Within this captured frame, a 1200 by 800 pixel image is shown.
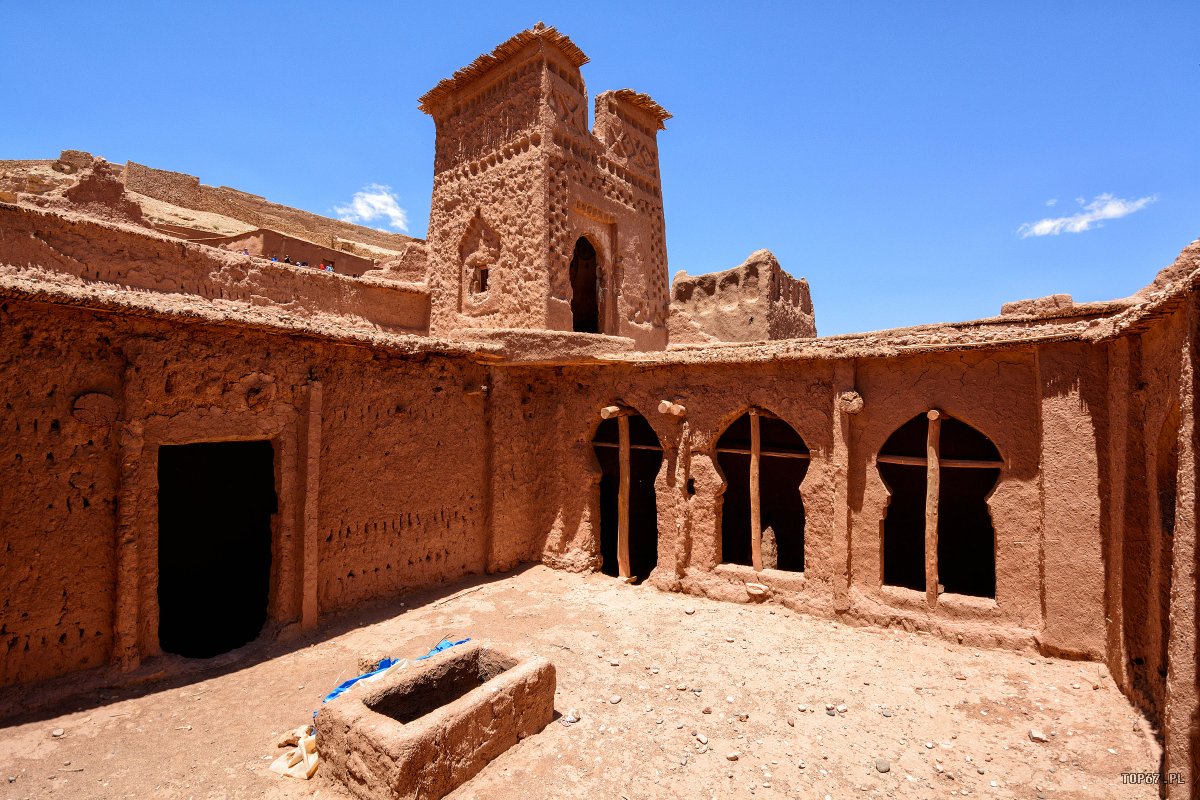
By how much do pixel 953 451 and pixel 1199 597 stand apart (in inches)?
247

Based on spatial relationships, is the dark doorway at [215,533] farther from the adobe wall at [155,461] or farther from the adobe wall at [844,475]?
the adobe wall at [844,475]

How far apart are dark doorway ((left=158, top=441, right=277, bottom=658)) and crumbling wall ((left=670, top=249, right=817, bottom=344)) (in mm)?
9568

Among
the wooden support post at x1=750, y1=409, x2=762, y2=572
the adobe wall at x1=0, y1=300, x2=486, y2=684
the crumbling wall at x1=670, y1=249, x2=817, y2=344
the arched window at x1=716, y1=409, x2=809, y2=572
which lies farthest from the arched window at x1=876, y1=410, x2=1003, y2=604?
the adobe wall at x1=0, y1=300, x2=486, y2=684

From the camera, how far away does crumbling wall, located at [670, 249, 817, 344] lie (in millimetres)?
15344

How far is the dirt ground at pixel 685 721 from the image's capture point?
14.8ft

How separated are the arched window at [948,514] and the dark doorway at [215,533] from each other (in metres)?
10.1

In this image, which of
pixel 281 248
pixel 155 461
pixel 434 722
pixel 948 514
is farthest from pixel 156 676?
pixel 281 248

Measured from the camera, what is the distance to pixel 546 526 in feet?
34.0

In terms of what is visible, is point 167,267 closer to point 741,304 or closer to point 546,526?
point 546,526

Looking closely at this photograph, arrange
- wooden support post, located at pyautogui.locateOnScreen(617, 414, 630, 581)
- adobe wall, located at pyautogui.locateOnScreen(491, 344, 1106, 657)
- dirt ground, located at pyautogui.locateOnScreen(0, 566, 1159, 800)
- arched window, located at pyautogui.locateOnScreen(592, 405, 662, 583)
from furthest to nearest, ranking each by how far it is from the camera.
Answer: arched window, located at pyautogui.locateOnScreen(592, 405, 662, 583) < wooden support post, located at pyautogui.locateOnScreen(617, 414, 630, 581) < adobe wall, located at pyautogui.locateOnScreen(491, 344, 1106, 657) < dirt ground, located at pyautogui.locateOnScreen(0, 566, 1159, 800)

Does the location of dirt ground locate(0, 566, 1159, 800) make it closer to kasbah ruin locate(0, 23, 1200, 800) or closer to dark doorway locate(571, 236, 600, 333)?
kasbah ruin locate(0, 23, 1200, 800)

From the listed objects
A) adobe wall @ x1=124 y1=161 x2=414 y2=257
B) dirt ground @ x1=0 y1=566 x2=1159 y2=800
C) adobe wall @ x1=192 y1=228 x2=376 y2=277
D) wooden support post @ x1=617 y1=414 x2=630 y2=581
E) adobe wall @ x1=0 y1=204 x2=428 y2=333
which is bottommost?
dirt ground @ x1=0 y1=566 x2=1159 y2=800

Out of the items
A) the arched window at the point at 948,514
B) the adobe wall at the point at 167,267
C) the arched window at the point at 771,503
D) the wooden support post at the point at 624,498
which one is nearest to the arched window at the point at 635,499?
the wooden support post at the point at 624,498

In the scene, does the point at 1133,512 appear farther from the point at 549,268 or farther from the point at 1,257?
the point at 1,257
